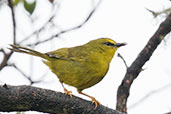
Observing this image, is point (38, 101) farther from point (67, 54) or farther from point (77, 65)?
point (67, 54)

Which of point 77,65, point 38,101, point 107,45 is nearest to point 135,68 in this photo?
point 107,45

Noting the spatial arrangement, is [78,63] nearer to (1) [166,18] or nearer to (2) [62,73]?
(2) [62,73]

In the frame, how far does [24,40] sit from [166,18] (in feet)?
6.44

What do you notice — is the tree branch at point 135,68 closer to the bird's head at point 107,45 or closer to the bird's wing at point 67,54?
the bird's head at point 107,45

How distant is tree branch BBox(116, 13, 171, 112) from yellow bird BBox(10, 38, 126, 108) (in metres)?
0.38

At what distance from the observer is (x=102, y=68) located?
4.57 m

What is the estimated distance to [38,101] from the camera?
340cm

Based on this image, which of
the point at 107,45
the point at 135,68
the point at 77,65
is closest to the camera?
the point at 77,65

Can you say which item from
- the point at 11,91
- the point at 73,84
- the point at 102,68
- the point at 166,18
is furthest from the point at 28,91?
the point at 166,18

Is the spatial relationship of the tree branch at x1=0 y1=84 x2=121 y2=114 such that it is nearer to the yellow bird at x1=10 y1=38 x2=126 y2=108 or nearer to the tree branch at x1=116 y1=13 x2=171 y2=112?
the yellow bird at x1=10 y1=38 x2=126 y2=108

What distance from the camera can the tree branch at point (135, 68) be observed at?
179 inches

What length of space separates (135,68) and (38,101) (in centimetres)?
192

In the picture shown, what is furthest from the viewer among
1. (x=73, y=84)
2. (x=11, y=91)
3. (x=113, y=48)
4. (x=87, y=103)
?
(x=113, y=48)

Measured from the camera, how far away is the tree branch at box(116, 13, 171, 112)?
4.56 m
